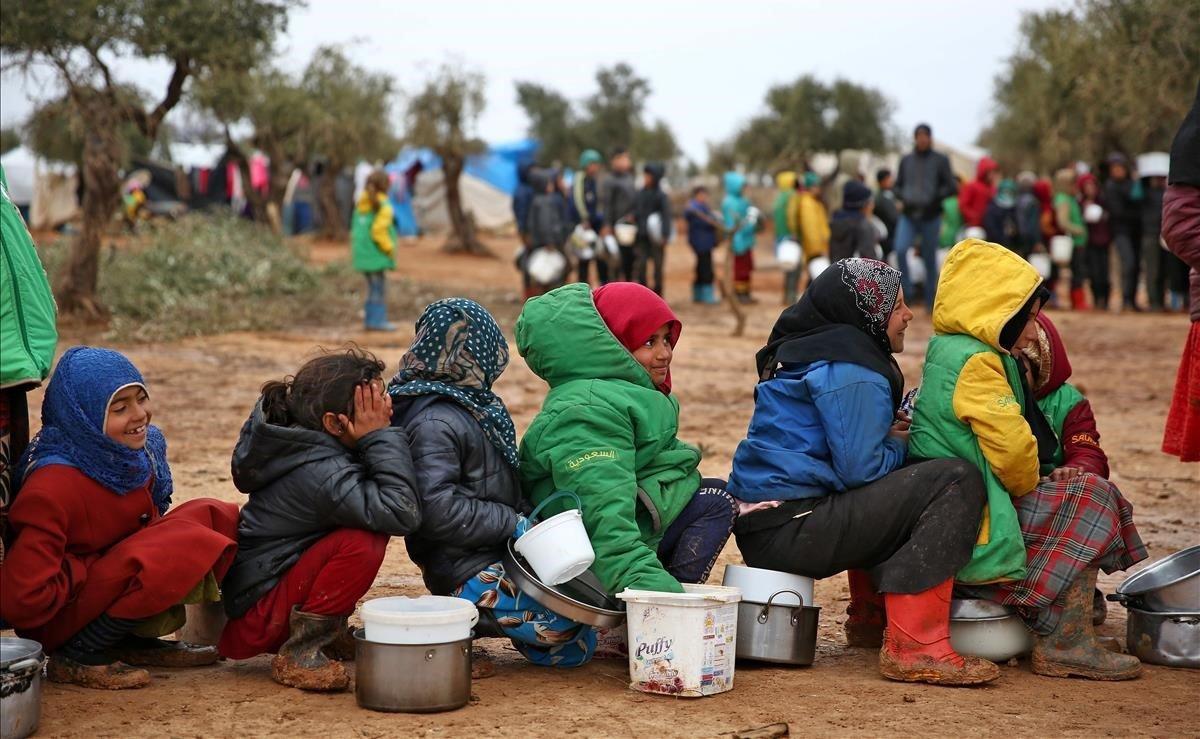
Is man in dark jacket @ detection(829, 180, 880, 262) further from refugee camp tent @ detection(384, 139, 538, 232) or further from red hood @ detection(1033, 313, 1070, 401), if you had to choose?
refugee camp tent @ detection(384, 139, 538, 232)

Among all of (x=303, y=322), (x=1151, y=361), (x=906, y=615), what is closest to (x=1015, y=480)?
(x=906, y=615)

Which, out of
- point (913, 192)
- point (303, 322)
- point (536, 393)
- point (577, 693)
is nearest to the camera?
point (577, 693)

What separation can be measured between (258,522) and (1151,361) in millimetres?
10665

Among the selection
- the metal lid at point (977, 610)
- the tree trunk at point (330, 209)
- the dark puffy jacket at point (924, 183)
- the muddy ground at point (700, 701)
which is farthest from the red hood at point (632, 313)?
the tree trunk at point (330, 209)

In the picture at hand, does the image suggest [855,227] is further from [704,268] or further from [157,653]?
[157,653]

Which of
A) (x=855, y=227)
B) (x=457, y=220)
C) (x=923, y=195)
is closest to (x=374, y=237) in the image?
(x=855, y=227)

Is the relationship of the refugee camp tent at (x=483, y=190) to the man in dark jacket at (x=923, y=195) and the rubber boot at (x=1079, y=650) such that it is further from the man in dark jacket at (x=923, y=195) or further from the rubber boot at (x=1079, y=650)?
the rubber boot at (x=1079, y=650)

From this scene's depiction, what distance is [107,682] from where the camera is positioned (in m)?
3.90

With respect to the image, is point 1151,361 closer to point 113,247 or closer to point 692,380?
point 692,380

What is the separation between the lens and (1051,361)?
456cm

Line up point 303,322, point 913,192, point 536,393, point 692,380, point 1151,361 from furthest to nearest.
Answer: point 913,192
point 303,322
point 1151,361
point 692,380
point 536,393

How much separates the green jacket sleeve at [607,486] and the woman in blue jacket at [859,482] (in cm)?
44

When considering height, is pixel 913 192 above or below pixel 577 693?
above

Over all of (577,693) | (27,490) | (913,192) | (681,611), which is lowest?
(577,693)
